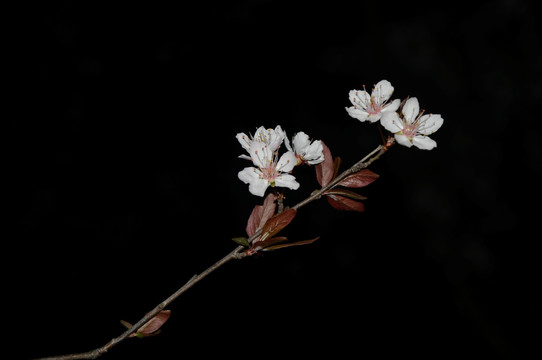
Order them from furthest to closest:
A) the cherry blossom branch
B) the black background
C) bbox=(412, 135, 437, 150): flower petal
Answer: the black background < bbox=(412, 135, 437, 150): flower petal < the cherry blossom branch

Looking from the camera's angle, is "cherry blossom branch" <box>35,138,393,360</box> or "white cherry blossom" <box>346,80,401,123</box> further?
"white cherry blossom" <box>346,80,401,123</box>

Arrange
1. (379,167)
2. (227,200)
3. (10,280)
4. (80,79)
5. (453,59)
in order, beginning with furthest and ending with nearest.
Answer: (453,59) < (379,167) < (227,200) < (80,79) < (10,280)

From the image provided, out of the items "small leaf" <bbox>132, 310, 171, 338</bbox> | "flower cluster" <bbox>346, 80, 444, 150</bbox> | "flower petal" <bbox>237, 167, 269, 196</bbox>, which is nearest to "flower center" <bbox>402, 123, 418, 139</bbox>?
"flower cluster" <bbox>346, 80, 444, 150</bbox>

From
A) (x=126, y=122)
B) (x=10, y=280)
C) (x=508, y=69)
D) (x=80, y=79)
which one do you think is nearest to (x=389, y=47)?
(x=508, y=69)

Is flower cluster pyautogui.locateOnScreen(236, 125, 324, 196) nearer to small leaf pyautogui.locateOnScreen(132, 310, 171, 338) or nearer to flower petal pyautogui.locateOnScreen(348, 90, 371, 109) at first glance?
flower petal pyautogui.locateOnScreen(348, 90, 371, 109)

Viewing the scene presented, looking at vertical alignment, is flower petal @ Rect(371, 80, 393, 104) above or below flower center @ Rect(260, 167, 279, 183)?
above

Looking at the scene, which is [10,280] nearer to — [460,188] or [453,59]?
[460,188]

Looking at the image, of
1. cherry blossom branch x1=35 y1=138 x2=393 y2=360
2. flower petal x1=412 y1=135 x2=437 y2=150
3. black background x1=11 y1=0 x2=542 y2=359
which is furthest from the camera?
black background x1=11 y1=0 x2=542 y2=359
